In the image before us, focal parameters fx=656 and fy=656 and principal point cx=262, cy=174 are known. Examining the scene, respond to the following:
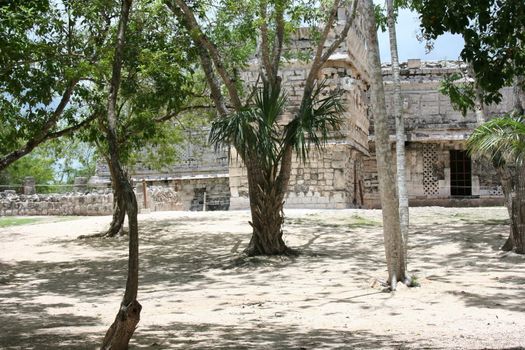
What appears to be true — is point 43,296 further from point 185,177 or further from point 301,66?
point 185,177

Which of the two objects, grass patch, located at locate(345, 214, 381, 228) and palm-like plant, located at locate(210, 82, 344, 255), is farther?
grass patch, located at locate(345, 214, 381, 228)

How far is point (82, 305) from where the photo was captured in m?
7.88

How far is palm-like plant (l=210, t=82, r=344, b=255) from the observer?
10016 mm

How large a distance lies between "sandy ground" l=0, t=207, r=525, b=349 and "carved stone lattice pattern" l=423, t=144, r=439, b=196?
879 centimetres

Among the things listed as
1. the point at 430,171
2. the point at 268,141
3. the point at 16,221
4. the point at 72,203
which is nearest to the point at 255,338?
the point at 268,141

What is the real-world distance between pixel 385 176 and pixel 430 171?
17.2 metres

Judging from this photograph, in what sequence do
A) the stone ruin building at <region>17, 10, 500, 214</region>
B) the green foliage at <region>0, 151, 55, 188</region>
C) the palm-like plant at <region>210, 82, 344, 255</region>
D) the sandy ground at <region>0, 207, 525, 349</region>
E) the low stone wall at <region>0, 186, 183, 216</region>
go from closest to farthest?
the sandy ground at <region>0, 207, 525, 349</region> < the palm-like plant at <region>210, 82, 344, 255</region> < the low stone wall at <region>0, 186, 183, 216</region> < the stone ruin building at <region>17, 10, 500, 214</region> < the green foliage at <region>0, 151, 55, 188</region>

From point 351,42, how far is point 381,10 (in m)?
5.48

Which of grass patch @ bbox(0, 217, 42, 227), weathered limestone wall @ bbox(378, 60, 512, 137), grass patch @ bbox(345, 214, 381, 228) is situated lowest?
grass patch @ bbox(345, 214, 381, 228)

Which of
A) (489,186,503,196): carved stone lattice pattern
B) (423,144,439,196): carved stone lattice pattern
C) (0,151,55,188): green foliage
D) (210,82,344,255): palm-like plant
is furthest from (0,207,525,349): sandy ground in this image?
(0,151,55,188): green foliage

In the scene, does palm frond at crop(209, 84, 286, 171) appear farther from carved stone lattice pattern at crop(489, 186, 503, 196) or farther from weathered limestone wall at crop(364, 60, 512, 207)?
carved stone lattice pattern at crop(489, 186, 503, 196)

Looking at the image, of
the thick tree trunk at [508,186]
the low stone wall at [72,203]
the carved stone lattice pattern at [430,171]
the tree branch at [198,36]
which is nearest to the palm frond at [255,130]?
the tree branch at [198,36]

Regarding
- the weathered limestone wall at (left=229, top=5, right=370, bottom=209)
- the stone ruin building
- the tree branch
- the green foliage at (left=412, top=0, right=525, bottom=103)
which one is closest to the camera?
the green foliage at (left=412, top=0, right=525, bottom=103)

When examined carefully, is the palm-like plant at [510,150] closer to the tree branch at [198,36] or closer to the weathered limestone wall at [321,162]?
the tree branch at [198,36]
